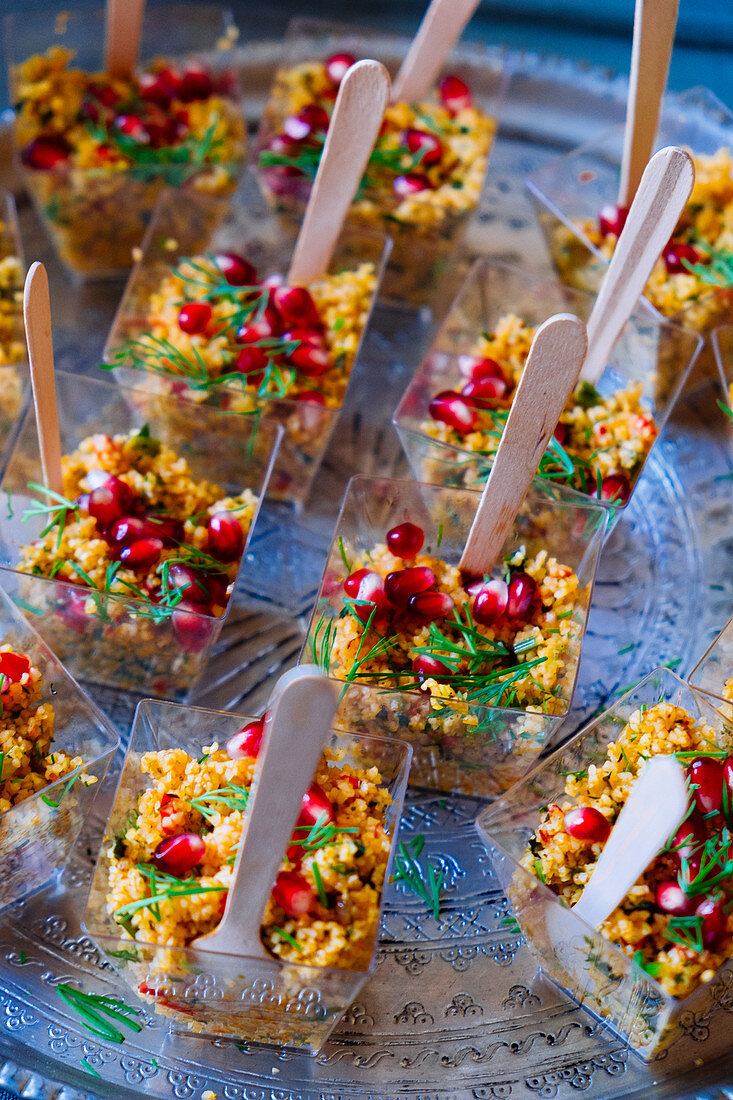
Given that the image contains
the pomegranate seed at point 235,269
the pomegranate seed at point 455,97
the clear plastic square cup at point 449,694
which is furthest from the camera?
the pomegranate seed at point 455,97

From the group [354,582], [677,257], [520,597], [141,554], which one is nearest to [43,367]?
[141,554]

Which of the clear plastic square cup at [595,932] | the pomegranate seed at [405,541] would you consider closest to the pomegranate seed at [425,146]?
the pomegranate seed at [405,541]

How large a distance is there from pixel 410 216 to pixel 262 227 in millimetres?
301

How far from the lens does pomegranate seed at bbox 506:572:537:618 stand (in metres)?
1.54

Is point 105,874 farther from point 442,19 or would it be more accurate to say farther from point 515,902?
point 442,19

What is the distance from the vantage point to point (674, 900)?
128 cm

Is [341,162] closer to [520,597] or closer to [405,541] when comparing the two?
[405,541]

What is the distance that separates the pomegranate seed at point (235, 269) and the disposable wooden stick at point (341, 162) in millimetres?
79

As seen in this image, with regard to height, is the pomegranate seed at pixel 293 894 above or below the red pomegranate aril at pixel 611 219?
below

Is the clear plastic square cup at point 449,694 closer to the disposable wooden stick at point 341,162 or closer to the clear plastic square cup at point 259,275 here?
the clear plastic square cup at point 259,275

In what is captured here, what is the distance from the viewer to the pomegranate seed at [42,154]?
211 centimetres

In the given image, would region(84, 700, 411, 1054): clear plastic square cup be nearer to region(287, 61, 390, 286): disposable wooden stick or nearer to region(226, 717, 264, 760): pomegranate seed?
region(226, 717, 264, 760): pomegranate seed

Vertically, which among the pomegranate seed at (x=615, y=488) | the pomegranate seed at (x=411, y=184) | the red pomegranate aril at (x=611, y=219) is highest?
the red pomegranate aril at (x=611, y=219)

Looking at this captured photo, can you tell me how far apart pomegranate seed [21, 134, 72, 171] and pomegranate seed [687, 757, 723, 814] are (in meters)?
1.68
